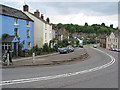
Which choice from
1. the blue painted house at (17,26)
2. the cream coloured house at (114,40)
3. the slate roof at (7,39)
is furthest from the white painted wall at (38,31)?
the cream coloured house at (114,40)

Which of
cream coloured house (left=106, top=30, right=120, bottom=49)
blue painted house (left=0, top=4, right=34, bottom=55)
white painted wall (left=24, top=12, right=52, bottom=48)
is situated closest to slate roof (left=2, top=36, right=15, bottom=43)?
blue painted house (left=0, top=4, right=34, bottom=55)

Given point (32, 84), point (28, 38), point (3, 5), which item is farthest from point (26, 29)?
point (32, 84)

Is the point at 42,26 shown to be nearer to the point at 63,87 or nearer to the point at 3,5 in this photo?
the point at 3,5

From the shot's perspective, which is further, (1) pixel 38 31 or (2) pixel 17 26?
(1) pixel 38 31

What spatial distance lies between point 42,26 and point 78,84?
1181 inches

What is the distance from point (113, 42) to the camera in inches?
2906

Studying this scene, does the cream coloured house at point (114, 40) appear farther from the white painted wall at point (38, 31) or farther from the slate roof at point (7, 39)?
the slate roof at point (7, 39)

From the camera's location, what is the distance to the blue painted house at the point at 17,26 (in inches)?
1034

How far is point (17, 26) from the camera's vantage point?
1162 inches

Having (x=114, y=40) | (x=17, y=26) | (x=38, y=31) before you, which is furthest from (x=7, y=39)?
(x=114, y=40)

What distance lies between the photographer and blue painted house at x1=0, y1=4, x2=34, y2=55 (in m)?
26.3

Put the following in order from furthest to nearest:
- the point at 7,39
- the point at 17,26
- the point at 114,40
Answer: the point at 114,40 → the point at 17,26 → the point at 7,39

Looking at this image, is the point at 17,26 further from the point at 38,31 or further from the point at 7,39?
the point at 38,31

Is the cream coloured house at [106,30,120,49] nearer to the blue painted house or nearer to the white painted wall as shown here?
the white painted wall
